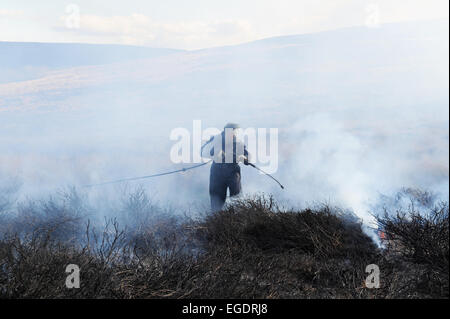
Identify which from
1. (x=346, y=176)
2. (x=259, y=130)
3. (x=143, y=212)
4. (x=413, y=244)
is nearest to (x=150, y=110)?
(x=259, y=130)

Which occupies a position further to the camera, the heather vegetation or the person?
the person

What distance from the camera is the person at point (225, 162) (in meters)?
7.49

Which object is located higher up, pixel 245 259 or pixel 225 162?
pixel 225 162

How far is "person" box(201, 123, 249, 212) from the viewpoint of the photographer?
749cm

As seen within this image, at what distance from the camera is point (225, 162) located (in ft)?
24.7

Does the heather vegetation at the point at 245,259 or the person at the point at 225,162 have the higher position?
the person at the point at 225,162

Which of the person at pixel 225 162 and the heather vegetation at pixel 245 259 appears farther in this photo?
the person at pixel 225 162

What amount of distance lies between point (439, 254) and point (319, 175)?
450 inches

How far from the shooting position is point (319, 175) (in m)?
15.9

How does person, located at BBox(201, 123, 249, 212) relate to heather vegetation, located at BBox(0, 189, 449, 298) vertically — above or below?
above

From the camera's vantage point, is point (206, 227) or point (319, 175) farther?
point (319, 175)

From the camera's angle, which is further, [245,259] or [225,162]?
[225,162]

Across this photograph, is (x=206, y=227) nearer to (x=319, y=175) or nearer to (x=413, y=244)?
(x=413, y=244)
